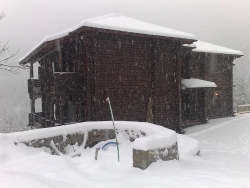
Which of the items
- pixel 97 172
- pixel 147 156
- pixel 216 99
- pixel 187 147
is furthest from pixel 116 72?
pixel 216 99

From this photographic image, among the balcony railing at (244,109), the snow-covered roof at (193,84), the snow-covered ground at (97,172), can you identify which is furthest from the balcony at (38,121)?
the balcony railing at (244,109)

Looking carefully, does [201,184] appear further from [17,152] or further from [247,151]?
[247,151]

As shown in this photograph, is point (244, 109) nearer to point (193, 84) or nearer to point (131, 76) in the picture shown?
point (193, 84)

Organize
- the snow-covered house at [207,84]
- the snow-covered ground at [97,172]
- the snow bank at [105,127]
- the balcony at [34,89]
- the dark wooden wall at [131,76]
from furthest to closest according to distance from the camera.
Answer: the snow-covered house at [207,84] < the balcony at [34,89] < the dark wooden wall at [131,76] < the snow bank at [105,127] < the snow-covered ground at [97,172]

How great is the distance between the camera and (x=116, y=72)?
12242mm

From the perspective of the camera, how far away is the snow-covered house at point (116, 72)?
37.4 ft

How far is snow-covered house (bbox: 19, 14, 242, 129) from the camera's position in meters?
11.4

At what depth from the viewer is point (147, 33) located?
1212 cm

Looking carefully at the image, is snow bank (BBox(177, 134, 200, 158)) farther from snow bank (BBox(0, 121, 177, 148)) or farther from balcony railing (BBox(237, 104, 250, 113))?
balcony railing (BBox(237, 104, 250, 113))

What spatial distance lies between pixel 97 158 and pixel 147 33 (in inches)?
312

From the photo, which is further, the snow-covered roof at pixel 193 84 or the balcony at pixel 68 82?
the snow-covered roof at pixel 193 84

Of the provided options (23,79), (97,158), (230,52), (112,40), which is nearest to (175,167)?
(97,158)

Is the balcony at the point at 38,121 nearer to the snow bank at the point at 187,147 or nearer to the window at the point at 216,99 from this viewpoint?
the snow bank at the point at 187,147

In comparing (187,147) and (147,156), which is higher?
(147,156)
